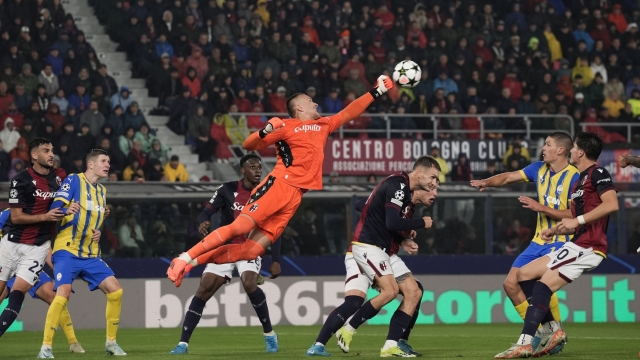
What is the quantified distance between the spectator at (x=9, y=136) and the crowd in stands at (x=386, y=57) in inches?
137

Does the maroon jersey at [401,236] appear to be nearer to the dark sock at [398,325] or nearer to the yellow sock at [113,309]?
the dark sock at [398,325]

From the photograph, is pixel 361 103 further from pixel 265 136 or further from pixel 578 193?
pixel 578 193

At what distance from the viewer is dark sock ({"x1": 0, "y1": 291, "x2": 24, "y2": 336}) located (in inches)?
429

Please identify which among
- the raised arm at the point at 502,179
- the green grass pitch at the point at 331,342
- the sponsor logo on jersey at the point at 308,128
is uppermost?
the sponsor logo on jersey at the point at 308,128

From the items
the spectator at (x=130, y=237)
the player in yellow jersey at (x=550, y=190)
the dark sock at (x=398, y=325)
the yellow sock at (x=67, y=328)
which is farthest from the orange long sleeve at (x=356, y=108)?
the spectator at (x=130, y=237)

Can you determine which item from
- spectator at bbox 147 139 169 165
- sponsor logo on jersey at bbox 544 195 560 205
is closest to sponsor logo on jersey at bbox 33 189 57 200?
sponsor logo on jersey at bbox 544 195 560 205

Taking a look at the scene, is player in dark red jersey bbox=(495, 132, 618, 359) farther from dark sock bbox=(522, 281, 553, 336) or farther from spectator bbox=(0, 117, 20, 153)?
spectator bbox=(0, 117, 20, 153)

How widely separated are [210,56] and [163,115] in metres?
1.72

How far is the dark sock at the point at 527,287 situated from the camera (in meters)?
10.3

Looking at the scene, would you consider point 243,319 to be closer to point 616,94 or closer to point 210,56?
point 210,56

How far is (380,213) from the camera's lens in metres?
10.2

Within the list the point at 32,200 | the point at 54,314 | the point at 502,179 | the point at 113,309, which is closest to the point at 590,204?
the point at 502,179

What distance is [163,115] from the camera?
22188 mm

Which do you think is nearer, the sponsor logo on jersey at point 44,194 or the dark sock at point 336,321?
the dark sock at point 336,321
